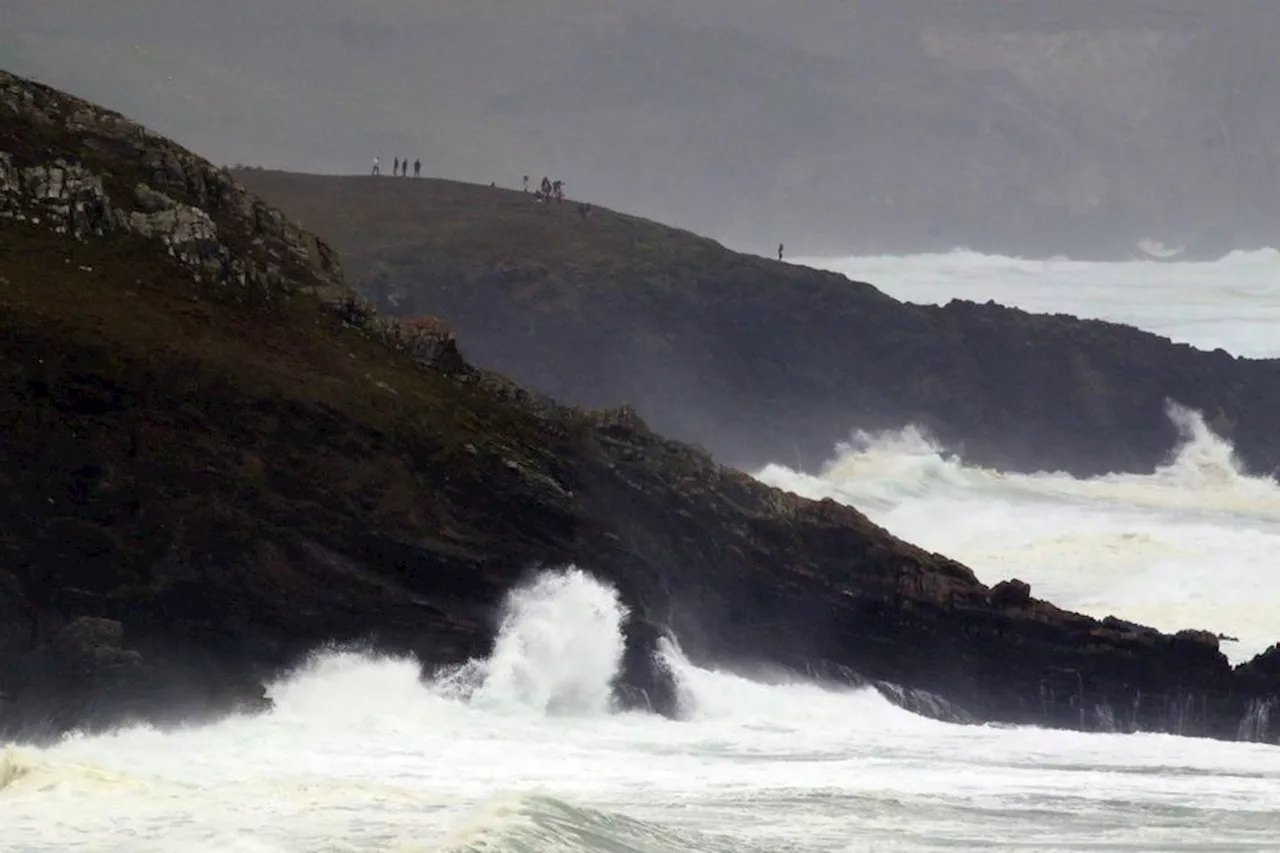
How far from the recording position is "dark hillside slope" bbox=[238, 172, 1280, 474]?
9538 cm

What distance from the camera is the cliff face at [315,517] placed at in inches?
1430

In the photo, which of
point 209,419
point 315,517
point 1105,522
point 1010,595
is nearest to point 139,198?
point 209,419

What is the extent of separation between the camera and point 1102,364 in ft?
348

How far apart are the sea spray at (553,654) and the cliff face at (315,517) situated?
1.49 feet

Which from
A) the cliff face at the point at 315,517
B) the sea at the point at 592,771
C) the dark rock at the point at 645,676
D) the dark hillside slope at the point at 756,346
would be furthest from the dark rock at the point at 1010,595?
the dark hillside slope at the point at 756,346

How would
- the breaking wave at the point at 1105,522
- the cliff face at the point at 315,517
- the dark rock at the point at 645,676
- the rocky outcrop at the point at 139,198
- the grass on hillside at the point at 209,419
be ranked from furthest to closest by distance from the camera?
the breaking wave at the point at 1105,522
the rocky outcrop at the point at 139,198
the dark rock at the point at 645,676
the grass on hillside at the point at 209,419
the cliff face at the point at 315,517

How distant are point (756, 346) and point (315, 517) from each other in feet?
202

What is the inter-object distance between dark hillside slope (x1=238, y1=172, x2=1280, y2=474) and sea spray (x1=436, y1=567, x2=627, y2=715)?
4902cm

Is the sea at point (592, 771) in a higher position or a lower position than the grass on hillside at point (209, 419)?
lower

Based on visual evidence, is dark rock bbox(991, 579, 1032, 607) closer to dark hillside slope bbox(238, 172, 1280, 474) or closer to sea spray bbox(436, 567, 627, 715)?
sea spray bbox(436, 567, 627, 715)

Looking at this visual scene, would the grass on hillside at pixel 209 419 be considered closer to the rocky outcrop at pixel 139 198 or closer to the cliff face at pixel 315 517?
the cliff face at pixel 315 517

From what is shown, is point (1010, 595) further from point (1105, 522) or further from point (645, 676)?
point (1105, 522)

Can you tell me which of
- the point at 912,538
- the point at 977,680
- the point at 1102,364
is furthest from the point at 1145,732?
the point at 1102,364

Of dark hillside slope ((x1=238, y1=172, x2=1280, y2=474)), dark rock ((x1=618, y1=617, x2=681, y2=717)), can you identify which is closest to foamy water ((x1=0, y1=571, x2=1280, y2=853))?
dark rock ((x1=618, y1=617, x2=681, y2=717))
